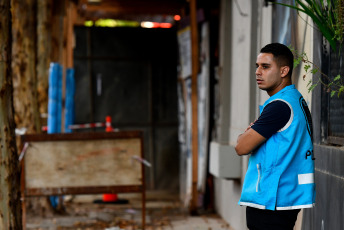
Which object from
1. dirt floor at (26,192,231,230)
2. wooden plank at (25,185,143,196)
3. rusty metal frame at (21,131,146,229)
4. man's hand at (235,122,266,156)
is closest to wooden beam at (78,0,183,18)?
dirt floor at (26,192,231,230)

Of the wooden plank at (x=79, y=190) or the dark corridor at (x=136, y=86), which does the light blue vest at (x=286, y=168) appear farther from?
the dark corridor at (x=136, y=86)

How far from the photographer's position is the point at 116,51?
52.3 feet

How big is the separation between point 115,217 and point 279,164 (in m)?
7.30

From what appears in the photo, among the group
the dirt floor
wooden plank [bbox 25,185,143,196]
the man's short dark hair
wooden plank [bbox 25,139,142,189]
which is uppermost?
the man's short dark hair

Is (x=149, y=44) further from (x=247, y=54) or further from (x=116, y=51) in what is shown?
(x=247, y=54)

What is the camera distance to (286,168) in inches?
160

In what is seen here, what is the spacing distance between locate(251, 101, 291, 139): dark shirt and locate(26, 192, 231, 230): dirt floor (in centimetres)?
506

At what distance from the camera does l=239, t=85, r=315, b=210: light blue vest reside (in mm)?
4043

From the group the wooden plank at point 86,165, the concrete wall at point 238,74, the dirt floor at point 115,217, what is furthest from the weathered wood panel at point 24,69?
the concrete wall at point 238,74

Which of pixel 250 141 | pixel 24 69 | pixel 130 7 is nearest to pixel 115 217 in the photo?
pixel 24 69

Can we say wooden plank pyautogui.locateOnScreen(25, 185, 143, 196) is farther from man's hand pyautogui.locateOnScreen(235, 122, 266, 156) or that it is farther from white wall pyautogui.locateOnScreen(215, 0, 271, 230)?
man's hand pyautogui.locateOnScreen(235, 122, 266, 156)

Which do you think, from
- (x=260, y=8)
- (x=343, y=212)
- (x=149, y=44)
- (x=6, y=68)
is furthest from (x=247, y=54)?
(x=149, y=44)

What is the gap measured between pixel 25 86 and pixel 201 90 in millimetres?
2787

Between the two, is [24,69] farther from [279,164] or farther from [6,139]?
[279,164]
